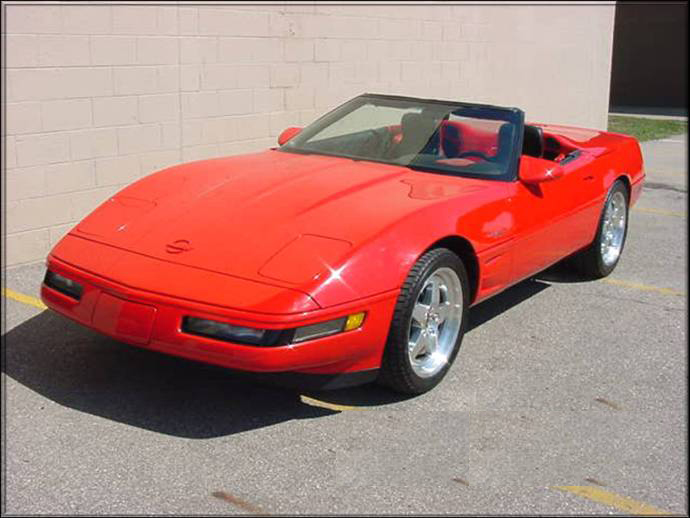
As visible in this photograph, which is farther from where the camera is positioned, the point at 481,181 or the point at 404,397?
the point at 481,181

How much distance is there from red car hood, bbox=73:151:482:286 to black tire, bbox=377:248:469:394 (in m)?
0.27

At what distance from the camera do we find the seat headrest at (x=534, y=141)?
5832mm

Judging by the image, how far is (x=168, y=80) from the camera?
22.9 ft

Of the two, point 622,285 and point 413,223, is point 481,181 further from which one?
point 622,285

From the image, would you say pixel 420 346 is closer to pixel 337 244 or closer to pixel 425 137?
pixel 337 244

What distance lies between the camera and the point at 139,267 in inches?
154

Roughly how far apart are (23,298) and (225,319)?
2.47m

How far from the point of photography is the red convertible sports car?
365 cm

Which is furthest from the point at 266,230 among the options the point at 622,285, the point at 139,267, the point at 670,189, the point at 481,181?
the point at 670,189

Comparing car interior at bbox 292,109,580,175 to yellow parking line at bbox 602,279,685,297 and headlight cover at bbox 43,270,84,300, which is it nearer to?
yellow parking line at bbox 602,279,685,297

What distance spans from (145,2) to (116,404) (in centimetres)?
381

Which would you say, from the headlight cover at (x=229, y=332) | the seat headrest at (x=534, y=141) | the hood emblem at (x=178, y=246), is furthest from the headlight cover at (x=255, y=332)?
the seat headrest at (x=534, y=141)

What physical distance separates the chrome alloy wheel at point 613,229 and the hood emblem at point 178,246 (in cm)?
335

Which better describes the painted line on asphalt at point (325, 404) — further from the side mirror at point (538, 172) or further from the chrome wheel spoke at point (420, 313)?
the side mirror at point (538, 172)
